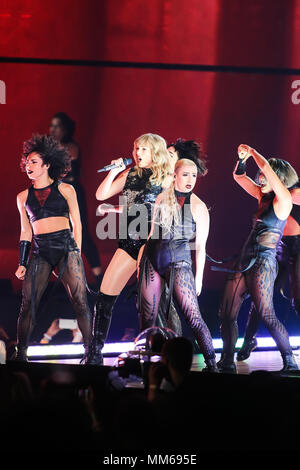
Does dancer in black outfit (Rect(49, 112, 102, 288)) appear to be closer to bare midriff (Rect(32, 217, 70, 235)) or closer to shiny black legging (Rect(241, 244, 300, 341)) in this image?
bare midriff (Rect(32, 217, 70, 235))

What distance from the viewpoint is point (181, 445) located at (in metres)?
2.87

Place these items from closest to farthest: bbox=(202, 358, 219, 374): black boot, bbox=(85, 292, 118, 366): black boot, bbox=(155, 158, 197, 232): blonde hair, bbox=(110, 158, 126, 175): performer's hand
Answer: bbox=(202, 358, 219, 374): black boot → bbox=(155, 158, 197, 232): blonde hair → bbox=(85, 292, 118, 366): black boot → bbox=(110, 158, 126, 175): performer's hand

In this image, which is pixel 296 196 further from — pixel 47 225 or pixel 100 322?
pixel 47 225

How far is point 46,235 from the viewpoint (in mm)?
5574

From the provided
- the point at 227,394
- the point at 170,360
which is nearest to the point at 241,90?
the point at 227,394

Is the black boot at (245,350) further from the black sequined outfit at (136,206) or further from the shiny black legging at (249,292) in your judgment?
the black sequined outfit at (136,206)

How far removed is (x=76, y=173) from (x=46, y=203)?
615mm

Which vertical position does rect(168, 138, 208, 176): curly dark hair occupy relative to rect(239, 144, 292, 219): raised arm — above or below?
above

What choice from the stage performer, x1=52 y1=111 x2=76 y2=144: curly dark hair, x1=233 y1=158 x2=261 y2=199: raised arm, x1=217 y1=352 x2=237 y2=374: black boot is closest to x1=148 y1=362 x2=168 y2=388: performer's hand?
x1=217 y1=352 x2=237 y2=374: black boot

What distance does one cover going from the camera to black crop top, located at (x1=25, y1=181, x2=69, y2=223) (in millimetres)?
5621

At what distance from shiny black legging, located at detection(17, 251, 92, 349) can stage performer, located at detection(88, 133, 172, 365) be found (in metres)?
0.12

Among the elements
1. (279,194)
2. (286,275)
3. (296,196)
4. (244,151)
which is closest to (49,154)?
(244,151)

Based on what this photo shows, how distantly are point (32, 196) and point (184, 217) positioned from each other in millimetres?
1333

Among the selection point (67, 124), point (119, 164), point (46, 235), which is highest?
point (67, 124)
